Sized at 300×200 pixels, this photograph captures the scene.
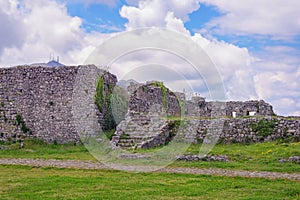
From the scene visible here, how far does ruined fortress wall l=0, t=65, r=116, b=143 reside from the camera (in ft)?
82.0

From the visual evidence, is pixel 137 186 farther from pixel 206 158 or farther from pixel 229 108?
pixel 229 108

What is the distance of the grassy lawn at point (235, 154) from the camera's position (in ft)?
50.3

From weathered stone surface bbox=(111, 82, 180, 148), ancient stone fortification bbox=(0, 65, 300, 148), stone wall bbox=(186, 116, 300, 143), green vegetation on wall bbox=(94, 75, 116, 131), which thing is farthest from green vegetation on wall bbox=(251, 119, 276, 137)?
green vegetation on wall bbox=(94, 75, 116, 131)

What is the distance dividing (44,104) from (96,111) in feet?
10.7

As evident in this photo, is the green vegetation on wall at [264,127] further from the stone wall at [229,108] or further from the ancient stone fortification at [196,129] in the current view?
the stone wall at [229,108]

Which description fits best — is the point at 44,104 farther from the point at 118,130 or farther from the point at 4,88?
the point at 118,130

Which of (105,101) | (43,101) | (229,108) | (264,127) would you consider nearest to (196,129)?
(264,127)

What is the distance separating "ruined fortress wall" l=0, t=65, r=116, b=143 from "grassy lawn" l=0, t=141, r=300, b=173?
3.18ft

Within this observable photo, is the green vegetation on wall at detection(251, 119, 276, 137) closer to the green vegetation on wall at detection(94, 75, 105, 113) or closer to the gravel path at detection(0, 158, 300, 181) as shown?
the gravel path at detection(0, 158, 300, 181)

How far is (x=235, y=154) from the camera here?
17.4m

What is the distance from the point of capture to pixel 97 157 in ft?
63.7

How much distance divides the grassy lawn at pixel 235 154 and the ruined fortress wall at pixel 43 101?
0.97 meters

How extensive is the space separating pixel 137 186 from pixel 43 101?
48.9ft

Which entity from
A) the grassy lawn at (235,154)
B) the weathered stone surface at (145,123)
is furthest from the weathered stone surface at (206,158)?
the weathered stone surface at (145,123)
